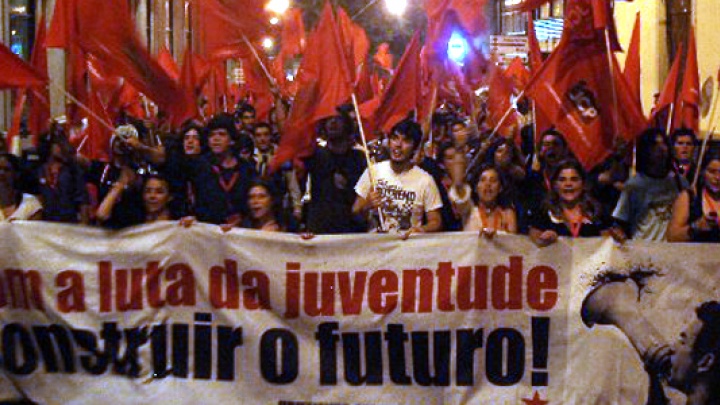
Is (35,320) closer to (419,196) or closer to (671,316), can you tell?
(419,196)

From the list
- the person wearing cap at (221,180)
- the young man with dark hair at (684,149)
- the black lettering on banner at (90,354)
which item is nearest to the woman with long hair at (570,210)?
the person wearing cap at (221,180)

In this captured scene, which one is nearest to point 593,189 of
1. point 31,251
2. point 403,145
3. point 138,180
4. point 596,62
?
point 596,62

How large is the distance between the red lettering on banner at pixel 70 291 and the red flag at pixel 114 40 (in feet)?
6.19

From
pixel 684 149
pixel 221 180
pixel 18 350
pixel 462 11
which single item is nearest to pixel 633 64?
pixel 462 11

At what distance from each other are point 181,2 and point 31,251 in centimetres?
2918

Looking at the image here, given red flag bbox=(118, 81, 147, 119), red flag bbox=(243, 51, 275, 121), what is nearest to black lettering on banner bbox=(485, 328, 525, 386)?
red flag bbox=(118, 81, 147, 119)

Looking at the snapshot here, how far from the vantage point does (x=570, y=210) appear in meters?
7.12

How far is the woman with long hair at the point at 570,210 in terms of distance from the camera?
23.0 feet

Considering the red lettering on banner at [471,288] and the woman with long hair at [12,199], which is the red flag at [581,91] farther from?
the woman with long hair at [12,199]

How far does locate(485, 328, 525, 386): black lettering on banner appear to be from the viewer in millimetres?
6633

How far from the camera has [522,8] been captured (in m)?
8.89

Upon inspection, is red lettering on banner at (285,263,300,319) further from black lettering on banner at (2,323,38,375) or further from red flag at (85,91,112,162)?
red flag at (85,91,112,162)

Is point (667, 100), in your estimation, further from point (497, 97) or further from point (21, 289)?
point (21, 289)

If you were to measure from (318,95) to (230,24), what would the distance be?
7.70 ft
